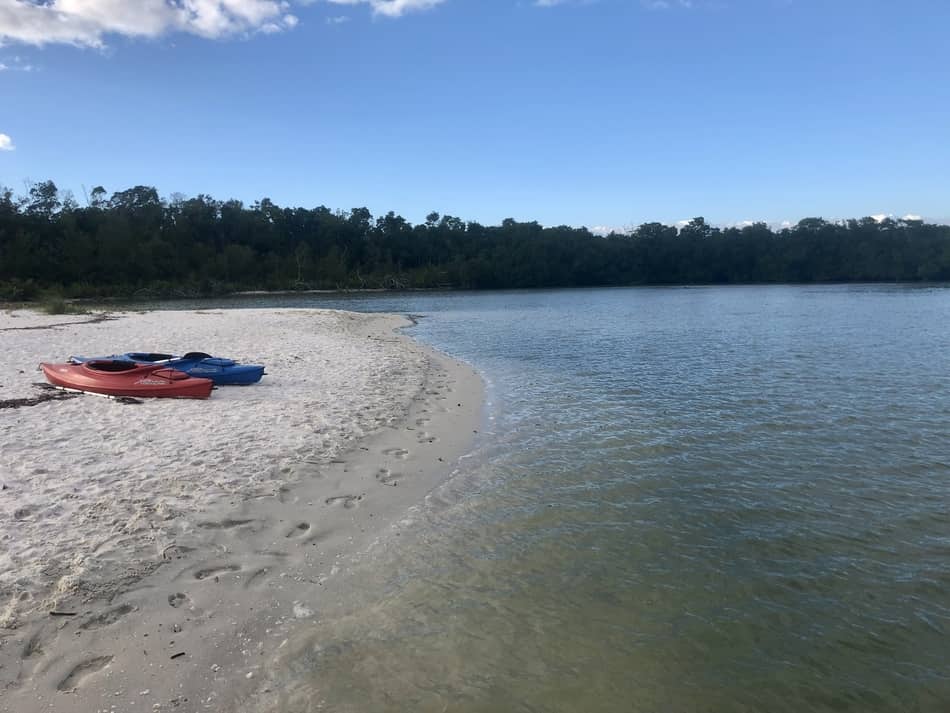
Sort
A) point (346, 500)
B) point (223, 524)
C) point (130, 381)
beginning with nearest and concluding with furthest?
point (223, 524) < point (346, 500) < point (130, 381)

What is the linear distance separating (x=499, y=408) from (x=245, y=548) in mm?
7824

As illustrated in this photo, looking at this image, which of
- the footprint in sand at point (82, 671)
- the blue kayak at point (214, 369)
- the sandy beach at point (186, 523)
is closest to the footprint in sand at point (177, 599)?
the sandy beach at point (186, 523)

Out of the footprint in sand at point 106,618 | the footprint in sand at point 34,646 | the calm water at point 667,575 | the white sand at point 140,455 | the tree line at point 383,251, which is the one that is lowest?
the calm water at point 667,575

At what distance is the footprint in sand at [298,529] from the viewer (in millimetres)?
6176

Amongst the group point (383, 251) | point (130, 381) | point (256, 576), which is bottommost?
point (256, 576)

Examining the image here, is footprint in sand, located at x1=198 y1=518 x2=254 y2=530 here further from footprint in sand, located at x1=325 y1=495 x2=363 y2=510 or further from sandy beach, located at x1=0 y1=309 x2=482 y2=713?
footprint in sand, located at x1=325 y1=495 x2=363 y2=510

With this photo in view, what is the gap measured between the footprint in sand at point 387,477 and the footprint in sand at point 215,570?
104 inches

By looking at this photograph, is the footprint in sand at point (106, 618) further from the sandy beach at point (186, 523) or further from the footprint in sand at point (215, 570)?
the footprint in sand at point (215, 570)

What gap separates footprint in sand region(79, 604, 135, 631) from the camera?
14.3 ft

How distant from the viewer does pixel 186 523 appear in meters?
6.08

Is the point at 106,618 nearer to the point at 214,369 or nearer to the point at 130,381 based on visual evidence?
the point at 130,381

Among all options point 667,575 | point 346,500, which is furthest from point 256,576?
point 667,575

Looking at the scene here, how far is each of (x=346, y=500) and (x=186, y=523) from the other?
Answer: 5.94 ft

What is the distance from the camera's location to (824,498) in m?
7.63
